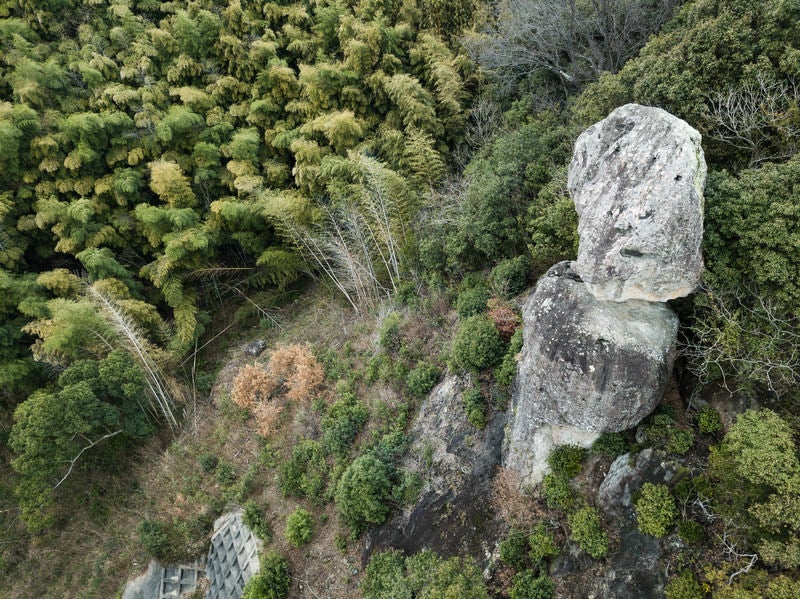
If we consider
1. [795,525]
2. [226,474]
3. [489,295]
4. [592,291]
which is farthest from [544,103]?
[226,474]

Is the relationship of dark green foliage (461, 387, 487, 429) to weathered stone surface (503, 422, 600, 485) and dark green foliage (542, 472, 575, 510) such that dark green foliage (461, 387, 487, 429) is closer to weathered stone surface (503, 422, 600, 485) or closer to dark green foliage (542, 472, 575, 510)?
weathered stone surface (503, 422, 600, 485)

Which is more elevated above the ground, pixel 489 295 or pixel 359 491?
pixel 489 295

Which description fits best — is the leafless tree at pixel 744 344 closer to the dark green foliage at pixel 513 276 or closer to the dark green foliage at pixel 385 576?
the dark green foliage at pixel 513 276

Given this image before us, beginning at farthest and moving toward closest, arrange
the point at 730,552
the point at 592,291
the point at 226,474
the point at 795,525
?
the point at 226,474, the point at 592,291, the point at 730,552, the point at 795,525

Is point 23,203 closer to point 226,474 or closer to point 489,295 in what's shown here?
point 226,474

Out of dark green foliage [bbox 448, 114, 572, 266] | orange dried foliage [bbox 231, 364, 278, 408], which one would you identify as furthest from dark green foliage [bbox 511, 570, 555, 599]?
orange dried foliage [bbox 231, 364, 278, 408]

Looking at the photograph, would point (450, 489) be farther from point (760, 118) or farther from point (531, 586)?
point (760, 118)
